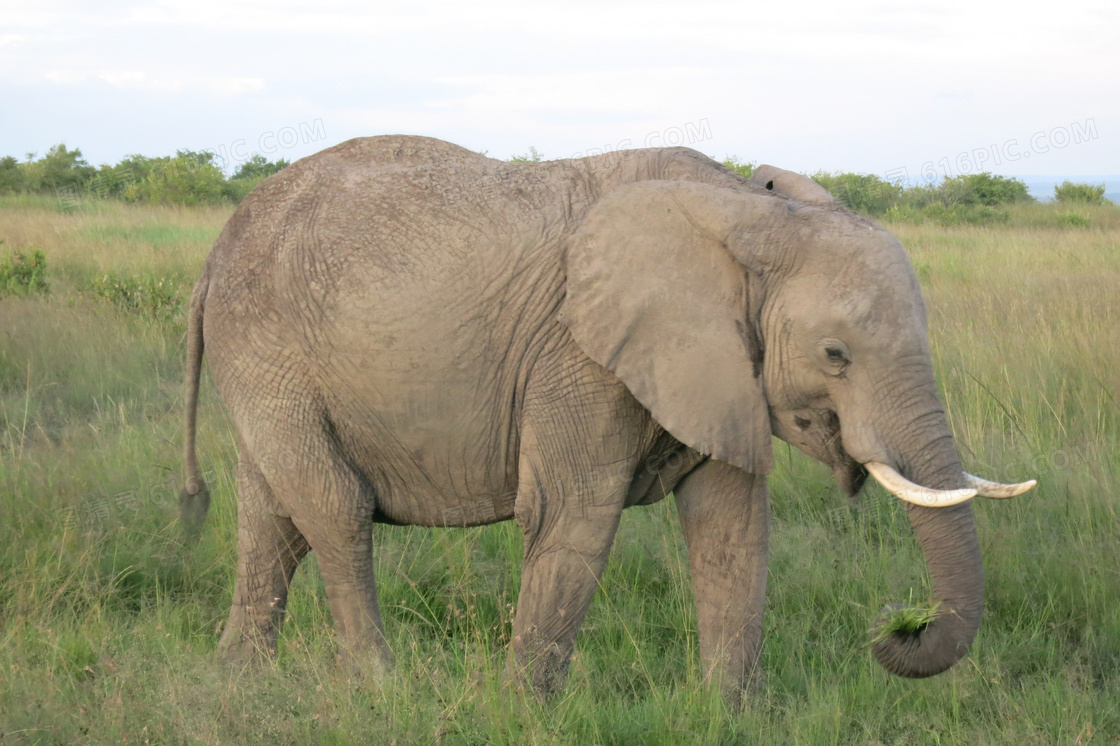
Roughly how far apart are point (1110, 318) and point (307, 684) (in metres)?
6.46

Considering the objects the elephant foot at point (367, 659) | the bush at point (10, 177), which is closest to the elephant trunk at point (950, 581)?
the elephant foot at point (367, 659)

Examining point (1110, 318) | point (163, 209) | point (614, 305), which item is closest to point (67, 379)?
point (614, 305)

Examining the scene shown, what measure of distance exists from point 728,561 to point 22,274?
8296 mm

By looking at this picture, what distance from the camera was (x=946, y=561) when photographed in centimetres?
313

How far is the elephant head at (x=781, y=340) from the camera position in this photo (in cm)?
305

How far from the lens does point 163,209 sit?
18281 mm

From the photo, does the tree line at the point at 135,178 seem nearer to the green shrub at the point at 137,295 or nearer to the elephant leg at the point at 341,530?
the green shrub at the point at 137,295

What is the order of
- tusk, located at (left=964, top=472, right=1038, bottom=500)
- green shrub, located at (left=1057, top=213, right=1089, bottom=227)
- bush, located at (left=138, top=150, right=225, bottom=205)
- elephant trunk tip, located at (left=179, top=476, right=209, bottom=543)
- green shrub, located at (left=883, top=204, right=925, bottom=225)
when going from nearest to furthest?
tusk, located at (left=964, top=472, right=1038, bottom=500) < elephant trunk tip, located at (left=179, top=476, right=209, bottom=543) < green shrub, located at (left=1057, top=213, right=1089, bottom=227) < green shrub, located at (left=883, top=204, right=925, bottom=225) < bush, located at (left=138, top=150, right=225, bottom=205)

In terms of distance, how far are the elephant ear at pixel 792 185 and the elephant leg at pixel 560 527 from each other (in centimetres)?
96

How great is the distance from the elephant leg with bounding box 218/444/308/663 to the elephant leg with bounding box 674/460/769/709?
57.1 inches

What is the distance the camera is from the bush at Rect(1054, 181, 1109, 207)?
2338 centimetres

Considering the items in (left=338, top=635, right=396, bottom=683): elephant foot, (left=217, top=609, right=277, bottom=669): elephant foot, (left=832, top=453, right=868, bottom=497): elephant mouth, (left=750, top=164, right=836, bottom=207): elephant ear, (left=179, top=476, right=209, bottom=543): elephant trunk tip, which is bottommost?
(left=217, top=609, right=277, bottom=669): elephant foot

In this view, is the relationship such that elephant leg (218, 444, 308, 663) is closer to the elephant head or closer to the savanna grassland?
the savanna grassland

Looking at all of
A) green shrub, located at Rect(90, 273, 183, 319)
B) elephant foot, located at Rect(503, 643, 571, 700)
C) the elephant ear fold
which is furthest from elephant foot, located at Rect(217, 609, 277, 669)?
green shrub, located at Rect(90, 273, 183, 319)
